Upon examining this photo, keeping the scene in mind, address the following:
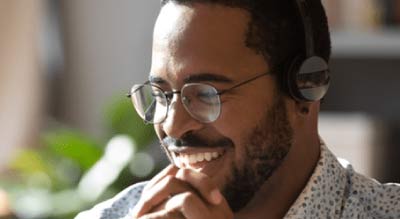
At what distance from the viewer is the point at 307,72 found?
1.35 metres

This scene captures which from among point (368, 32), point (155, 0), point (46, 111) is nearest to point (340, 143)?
point (368, 32)

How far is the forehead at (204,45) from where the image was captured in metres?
1.29

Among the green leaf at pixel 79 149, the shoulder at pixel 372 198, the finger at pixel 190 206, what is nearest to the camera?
the finger at pixel 190 206

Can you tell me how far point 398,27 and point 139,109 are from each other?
111 inches

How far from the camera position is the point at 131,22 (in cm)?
440

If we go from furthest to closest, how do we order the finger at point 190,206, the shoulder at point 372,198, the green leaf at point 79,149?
1. the green leaf at point 79,149
2. the shoulder at point 372,198
3. the finger at point 190,206

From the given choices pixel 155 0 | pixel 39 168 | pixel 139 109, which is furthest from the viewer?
pixel 155 0

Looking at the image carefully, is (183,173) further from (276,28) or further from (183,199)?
(276,28)

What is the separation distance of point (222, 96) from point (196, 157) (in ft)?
0.27

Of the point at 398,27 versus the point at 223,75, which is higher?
the point at 223,75

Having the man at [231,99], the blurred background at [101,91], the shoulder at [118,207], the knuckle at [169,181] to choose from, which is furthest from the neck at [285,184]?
the blurred background at [101,91]

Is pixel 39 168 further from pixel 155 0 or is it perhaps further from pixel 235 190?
pixel 235 190

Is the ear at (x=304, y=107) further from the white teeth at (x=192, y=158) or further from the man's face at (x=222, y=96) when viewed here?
the white teeth at (x=192, y=158)

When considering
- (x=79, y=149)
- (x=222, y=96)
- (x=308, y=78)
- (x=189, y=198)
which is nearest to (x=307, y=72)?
(x=308, y=78)
